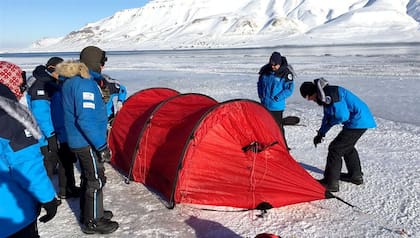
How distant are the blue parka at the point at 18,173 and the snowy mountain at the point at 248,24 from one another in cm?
8282

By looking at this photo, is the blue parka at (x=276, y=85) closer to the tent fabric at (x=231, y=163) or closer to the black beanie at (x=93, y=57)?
the tent fabric at (x=231, y=163)

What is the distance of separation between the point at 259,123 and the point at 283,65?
1.48 metres

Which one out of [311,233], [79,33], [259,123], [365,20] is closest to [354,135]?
[259,123]

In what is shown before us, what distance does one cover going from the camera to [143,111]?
5.29 m

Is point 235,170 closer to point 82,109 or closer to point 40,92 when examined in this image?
point 82,109

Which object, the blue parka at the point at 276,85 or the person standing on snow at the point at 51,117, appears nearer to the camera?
the person standing on snow at the point at 51,117

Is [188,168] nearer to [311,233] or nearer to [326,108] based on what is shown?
[311,233]

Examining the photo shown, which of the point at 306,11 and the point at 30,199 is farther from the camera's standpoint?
the point at 306,11

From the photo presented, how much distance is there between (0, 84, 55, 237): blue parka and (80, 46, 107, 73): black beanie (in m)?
1.91

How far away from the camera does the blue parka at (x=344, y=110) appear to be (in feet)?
13.9

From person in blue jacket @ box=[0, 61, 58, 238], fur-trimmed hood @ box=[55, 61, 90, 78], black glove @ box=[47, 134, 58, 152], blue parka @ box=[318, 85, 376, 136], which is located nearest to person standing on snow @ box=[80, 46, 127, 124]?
fur-trimmed hood @ box=[55, 61, 90, 78]

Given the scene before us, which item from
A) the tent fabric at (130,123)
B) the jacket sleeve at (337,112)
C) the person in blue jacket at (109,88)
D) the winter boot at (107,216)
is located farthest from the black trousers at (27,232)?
the jacket sleeve at (337,112)

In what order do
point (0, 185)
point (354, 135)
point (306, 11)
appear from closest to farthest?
point (0, 185)
point (354, 135)
point (306, 11)

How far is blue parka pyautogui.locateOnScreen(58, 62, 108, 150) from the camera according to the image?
3240 millimetres
